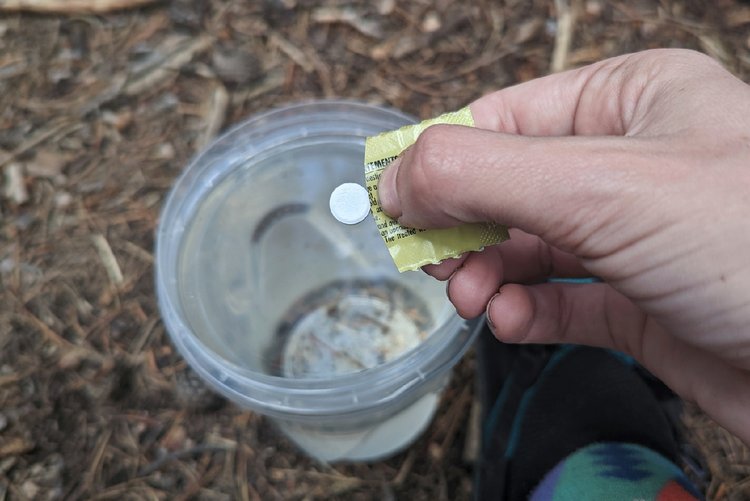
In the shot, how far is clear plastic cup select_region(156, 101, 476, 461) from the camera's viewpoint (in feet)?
3.08

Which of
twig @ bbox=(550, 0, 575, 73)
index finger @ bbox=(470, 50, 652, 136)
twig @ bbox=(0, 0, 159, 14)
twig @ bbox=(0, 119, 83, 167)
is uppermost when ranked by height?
index finger @ bbox=(470, 50, 652, 136)

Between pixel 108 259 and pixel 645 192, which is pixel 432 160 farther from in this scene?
pixel 108 259

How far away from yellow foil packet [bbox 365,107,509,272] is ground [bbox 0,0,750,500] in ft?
1.91

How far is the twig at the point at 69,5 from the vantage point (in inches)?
58.8

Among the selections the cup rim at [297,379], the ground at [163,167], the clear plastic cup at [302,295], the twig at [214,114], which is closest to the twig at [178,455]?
the ground at [163,167]

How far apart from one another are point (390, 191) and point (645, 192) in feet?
0.85

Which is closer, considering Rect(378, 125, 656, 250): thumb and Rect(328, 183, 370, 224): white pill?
Rect(378, 125, 656, 250): thumb

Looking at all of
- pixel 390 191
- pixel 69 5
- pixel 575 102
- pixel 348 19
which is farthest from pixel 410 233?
pixel 69 5

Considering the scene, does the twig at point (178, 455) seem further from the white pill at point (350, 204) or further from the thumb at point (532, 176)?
the thumb at point (532, 176)

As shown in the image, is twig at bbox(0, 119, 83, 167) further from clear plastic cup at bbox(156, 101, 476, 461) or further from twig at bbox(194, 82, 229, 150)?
clear plastic cup at bbox(156, 101, 476, 461)

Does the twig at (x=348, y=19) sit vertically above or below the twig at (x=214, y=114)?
above

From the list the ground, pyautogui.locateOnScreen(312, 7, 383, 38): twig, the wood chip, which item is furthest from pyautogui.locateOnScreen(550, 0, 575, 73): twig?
the wood chip

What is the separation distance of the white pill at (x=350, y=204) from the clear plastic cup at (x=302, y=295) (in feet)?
0.83

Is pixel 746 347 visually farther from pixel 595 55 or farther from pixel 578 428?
pixel 595 55
